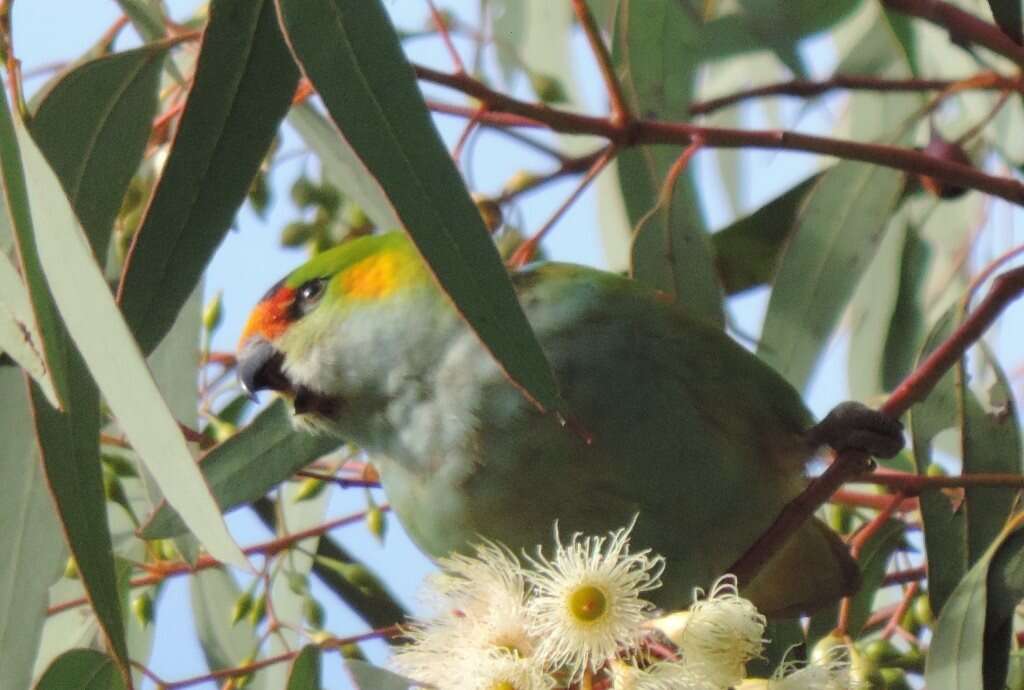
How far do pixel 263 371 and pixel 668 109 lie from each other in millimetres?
666

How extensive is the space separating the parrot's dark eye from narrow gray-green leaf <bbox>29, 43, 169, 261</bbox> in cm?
45

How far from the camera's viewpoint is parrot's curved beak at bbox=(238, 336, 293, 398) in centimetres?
203

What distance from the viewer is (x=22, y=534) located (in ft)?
5.71

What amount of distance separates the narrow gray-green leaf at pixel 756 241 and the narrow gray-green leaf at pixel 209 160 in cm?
103

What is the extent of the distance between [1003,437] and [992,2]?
549 millimetres

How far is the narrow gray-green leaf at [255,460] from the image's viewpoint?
5.74 ft

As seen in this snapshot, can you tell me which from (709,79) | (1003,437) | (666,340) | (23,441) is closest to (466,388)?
(666,340)

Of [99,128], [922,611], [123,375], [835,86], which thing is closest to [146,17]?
[99,128]

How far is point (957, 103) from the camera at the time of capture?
8.93 ft

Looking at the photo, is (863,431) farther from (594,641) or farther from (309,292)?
(309,292)

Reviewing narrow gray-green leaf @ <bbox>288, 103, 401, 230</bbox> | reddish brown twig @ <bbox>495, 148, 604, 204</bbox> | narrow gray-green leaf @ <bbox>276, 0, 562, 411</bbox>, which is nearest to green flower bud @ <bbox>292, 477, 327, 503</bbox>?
narrow gray-green leaf @ <bbox>288, 103, 401, 230</bbox>

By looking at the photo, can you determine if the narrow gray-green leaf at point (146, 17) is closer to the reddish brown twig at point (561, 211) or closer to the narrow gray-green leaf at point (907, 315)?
the reddish brown twig at point (561, 211)

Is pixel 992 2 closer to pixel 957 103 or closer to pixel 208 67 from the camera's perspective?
pixel 208 67

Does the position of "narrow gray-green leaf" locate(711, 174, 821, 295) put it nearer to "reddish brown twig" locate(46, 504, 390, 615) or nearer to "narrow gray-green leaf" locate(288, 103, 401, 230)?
"narrow gray-green leaf" locate(288, 103, 401, 230)
